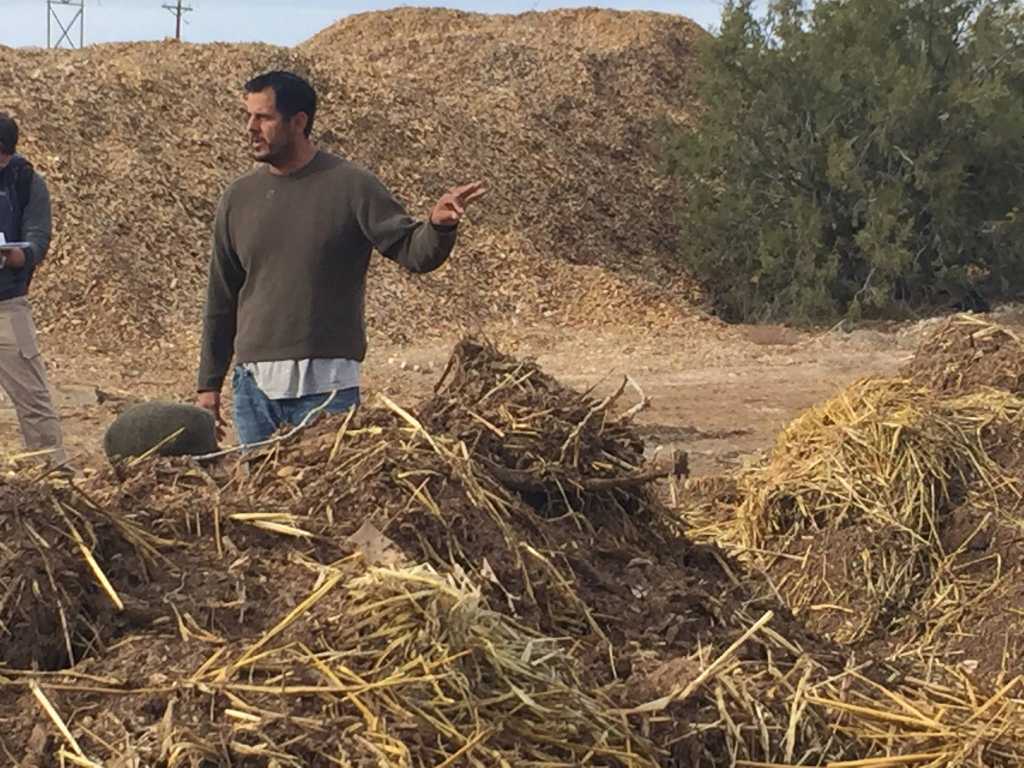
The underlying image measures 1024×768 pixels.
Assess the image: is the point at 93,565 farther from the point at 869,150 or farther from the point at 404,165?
the point at 404,165

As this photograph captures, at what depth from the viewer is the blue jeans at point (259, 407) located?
4785 mm

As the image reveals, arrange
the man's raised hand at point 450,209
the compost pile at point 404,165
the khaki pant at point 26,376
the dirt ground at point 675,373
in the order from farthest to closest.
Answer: the compost pile at point 404,165 < the dirt ground at point 675,373 < the khaki pant at point 26,376 < the man's raised hand at point 450,209

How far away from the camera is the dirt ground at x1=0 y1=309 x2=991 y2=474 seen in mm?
10750

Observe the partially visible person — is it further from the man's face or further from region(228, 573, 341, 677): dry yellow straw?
region(228, 573, 341, 677): dry yellow straw

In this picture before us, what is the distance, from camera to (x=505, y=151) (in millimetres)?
20500

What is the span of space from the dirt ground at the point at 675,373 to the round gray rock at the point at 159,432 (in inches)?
196

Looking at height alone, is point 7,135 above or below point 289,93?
below

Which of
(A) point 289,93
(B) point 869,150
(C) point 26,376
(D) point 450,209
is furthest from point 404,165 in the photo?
(D) point 450,209

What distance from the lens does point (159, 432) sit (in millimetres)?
3969

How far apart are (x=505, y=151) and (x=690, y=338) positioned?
5.45 metres

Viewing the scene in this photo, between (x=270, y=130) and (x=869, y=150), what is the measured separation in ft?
45.5

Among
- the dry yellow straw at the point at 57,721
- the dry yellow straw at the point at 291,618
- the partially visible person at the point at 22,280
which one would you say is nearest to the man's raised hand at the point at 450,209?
the dry yellow straw at the point at 291,618

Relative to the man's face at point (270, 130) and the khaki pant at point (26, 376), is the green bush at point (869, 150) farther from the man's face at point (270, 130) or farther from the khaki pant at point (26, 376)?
the man's face at point (270, 130)

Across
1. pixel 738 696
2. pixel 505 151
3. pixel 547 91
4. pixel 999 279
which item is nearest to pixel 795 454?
pixel 738 696
